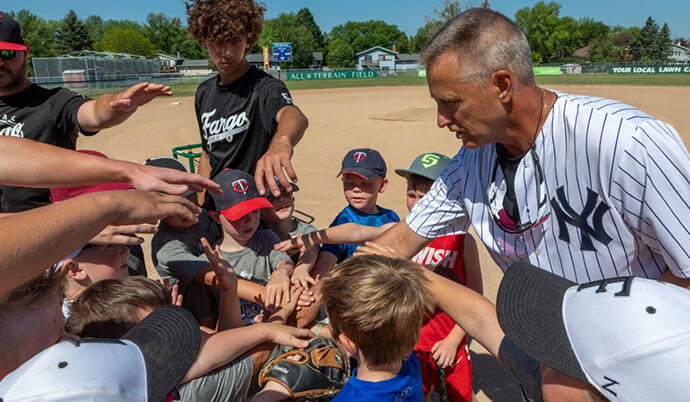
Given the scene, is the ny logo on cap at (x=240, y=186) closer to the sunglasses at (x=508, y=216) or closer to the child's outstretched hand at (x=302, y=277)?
the child's outstretched hand at (x=302, y=277)

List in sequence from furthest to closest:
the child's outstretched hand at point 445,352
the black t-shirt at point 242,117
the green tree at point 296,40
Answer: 1. the green tree at point 296,40
2. the black t-shirt at point 242,117
3. the child's outstretched hand at point 445,352

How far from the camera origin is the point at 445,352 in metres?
2.74

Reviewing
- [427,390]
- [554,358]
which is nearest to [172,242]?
[427,390]

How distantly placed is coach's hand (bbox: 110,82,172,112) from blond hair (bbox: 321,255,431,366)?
5.79ft

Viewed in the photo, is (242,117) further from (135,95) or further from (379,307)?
(379,307)

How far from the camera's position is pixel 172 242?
119 inches

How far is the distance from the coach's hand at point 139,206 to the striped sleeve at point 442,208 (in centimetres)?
125

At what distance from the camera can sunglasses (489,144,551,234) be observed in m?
2.04

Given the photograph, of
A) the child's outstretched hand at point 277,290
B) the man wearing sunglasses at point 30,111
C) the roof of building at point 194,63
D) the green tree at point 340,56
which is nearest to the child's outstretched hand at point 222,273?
the child's outstretched hand at point 277,290

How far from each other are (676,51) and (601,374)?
10818 cm

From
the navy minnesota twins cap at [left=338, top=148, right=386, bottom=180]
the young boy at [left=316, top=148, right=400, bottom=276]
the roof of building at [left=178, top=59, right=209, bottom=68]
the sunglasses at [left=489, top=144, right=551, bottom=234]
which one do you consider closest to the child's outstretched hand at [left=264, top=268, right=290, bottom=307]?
the young boy at [left=316, top=148, right=400, bottom=276]

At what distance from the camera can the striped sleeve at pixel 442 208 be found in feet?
8.45

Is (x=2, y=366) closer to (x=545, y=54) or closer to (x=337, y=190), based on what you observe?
(x=337, y=190)

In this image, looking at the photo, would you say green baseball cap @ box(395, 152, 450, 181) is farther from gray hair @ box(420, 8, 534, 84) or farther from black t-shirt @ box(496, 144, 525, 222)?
gray hair @ box(420, 8, 534, 84)
